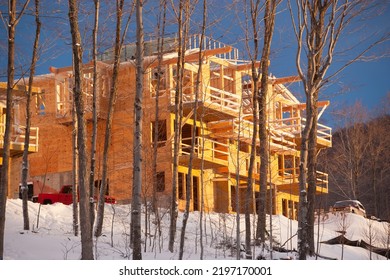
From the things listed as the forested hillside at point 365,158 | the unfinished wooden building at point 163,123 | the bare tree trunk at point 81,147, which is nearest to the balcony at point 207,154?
the unfinished wooden building at point 163,123

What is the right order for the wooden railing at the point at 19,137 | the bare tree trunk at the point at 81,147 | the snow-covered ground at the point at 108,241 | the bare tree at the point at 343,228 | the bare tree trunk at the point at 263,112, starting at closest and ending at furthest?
the bare tree trunk at the point at 81,147 → the snow-covered ground at the point at 108,241 → the bare tree at the point at 343,228 → the bare tree trunk at the point at 263,112 → the wooden railing at the point at 19,137

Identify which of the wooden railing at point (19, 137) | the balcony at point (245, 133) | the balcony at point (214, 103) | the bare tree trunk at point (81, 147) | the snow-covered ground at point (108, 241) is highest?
the balcony at point (214, 103)

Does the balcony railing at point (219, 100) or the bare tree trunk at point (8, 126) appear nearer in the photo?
the bare tree trunk at point (8, 126)

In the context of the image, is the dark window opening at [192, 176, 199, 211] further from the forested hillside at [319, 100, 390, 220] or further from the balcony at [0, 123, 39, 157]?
the balcony at [0, 123, 39, 157]

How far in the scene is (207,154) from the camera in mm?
29391

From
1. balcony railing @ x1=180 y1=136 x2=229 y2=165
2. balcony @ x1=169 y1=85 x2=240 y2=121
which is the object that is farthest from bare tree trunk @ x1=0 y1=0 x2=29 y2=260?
balcony railing @ x1=180 y1=136 x2=229 y2=165

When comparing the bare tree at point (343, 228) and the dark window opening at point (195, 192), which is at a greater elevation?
the dark window opening at point (195, 192)

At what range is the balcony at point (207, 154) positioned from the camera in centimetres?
2772

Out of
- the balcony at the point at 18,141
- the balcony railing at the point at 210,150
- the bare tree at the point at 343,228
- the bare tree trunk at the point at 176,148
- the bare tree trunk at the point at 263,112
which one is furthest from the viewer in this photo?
the balcony railing at the point at 210,150

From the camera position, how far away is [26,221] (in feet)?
58.7

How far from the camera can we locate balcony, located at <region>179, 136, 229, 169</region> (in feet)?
90.9

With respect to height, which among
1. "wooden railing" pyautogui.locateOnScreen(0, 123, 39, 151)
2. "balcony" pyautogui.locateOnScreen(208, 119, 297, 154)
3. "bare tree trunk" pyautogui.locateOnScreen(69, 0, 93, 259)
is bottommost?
"bare tree trunk" pyautogui.locateOnScreen(69, 0, 93, 259)

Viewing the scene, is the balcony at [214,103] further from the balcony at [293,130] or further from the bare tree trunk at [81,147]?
the bare tree trunk at [81,147]

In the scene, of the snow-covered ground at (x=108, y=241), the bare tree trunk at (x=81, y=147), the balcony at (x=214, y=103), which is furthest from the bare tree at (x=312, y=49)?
the balcony at (x=214, y=103)
